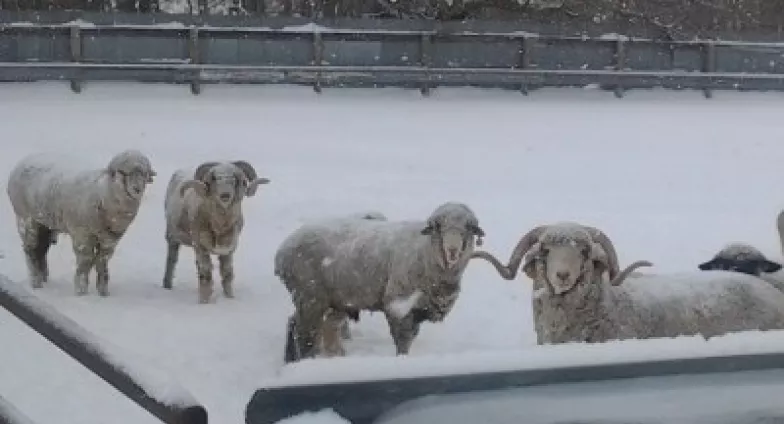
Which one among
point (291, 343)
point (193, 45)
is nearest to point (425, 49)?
point (193, 45)

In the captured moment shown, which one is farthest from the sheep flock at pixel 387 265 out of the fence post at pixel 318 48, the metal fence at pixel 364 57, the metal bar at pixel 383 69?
the fence post at pixel 318 48

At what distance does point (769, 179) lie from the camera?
1727cm

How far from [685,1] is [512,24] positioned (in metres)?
9.13

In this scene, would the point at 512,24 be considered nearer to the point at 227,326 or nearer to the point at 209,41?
the point at 209,41

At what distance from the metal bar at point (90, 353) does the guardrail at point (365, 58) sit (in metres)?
20.4

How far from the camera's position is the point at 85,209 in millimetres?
9469

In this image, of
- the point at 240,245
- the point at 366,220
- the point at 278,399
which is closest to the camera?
the point at 278,399

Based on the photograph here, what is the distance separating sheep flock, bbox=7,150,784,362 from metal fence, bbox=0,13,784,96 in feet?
41.0

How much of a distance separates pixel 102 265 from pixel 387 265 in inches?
132

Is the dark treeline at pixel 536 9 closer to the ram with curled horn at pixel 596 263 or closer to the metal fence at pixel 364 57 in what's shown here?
the metal fence at pixel 364 57

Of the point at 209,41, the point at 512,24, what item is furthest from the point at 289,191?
the point at 512,24

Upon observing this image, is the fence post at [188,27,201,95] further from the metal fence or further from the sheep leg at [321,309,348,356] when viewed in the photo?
the sheep leg at [321,309,348,356]

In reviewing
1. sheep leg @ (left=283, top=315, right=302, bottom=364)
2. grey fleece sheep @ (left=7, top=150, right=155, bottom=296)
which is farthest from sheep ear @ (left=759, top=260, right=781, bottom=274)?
Answer: grey fleece sheep @ (left=7, top=150, right=155, bottom=296)

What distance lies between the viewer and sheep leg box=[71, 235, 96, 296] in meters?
9.46
